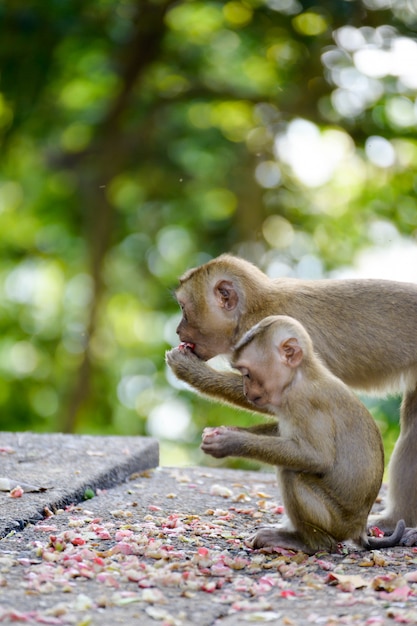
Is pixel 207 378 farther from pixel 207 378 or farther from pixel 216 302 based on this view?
pixel 216 302

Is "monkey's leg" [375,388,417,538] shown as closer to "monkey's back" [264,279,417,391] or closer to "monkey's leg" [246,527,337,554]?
"monkey's back" [264,279,417,391]

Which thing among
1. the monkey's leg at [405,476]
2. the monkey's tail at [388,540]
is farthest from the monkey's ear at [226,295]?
the monkey's tail at [388,540]

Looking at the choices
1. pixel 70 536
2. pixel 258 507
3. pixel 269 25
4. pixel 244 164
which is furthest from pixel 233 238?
pixel 70 536

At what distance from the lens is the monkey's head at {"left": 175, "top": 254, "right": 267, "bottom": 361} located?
14.1 feet

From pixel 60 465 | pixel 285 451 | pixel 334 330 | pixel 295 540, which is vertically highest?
pixel 334 330

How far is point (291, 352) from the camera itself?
11.9 ft

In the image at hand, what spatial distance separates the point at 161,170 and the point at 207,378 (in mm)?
7177

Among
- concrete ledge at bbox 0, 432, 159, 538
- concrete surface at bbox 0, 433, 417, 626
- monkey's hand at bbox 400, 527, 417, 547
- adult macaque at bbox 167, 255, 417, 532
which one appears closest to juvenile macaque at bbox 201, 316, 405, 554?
concrete surface at bbox 0, 433, 417, 626

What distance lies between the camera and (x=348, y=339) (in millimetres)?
4262

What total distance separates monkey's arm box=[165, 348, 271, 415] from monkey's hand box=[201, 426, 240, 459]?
37 centimetres

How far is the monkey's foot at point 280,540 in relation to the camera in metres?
3.73

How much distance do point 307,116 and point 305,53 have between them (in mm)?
645

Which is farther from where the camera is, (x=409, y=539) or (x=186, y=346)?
(x=186, y=346)

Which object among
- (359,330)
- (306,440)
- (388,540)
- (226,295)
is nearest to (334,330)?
(359,330)
